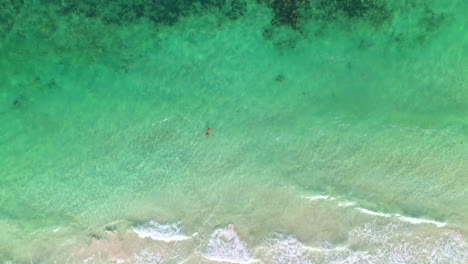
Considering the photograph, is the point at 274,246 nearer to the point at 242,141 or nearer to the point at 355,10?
the point at 242,141

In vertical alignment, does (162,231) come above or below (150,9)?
below

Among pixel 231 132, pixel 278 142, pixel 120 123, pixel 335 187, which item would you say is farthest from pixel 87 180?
pixel 335 187

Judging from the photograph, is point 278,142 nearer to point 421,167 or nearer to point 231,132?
point 231,132

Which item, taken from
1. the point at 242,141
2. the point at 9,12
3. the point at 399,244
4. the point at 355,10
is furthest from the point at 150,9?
the point at 399,244

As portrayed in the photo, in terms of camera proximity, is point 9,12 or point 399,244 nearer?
point 9,12

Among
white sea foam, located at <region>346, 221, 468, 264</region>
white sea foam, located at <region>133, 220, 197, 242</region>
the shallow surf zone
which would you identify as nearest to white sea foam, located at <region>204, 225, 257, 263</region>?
the shallow surf zone

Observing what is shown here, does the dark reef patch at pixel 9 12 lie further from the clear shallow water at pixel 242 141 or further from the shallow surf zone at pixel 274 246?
the shallow surf zone at pixel 274 246

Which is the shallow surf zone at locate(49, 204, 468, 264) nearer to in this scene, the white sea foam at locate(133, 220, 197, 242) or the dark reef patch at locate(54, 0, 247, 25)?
the white sea foam at locate(133, 220, 197, 242)
